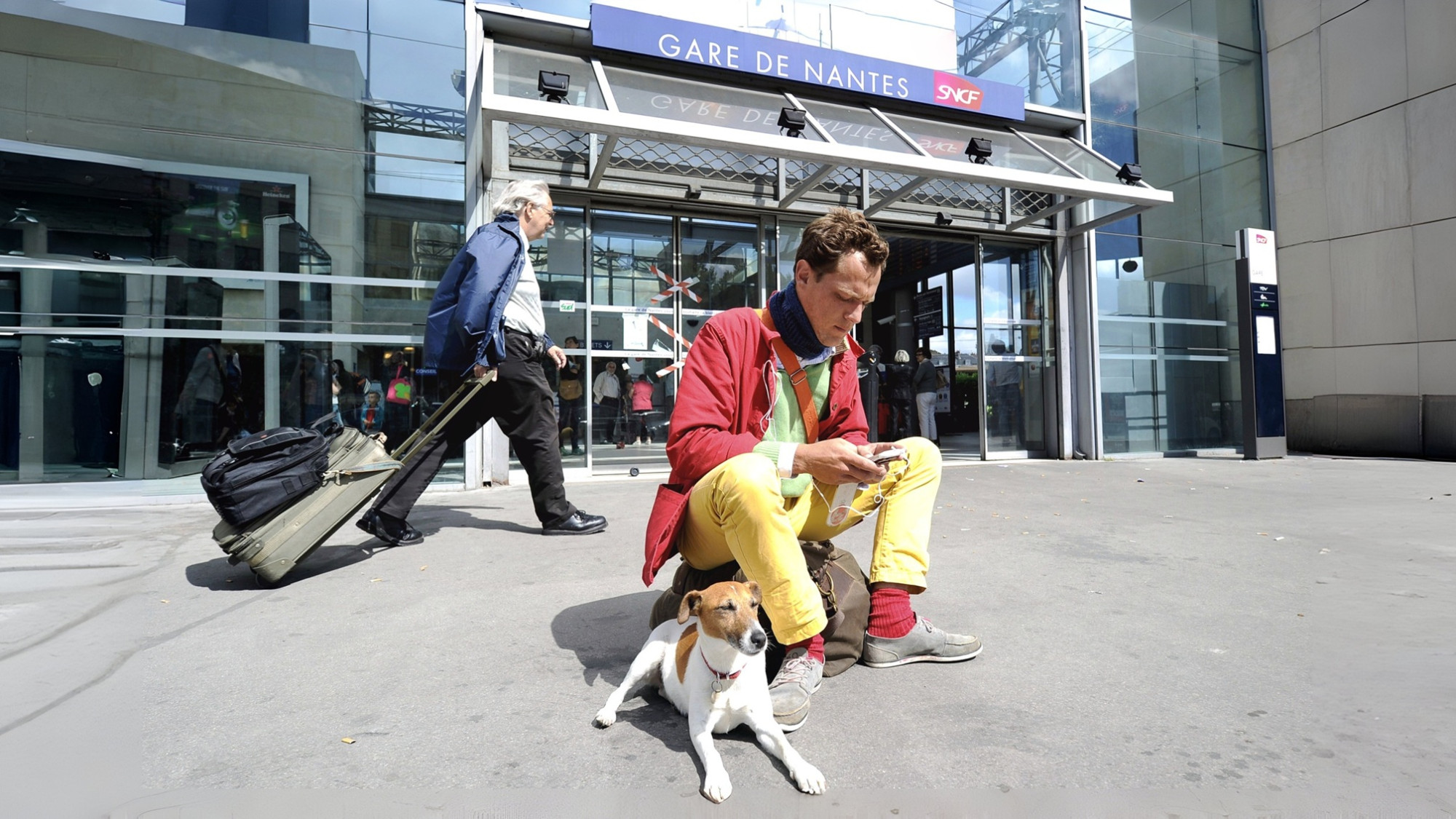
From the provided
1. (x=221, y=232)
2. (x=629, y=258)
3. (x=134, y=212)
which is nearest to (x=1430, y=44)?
(x=629, y=258)

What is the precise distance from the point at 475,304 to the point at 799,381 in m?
2.36

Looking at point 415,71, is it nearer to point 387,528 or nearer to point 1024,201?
point 387,528

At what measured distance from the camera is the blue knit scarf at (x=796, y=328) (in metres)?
2.23

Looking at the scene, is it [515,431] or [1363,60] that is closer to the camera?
[515,431]

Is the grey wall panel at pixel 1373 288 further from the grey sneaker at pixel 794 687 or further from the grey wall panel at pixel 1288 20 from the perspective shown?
the grey sneaker at pixel 794 687

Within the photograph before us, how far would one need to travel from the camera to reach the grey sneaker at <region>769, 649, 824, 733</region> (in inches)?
72.9

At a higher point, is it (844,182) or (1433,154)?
(1433,154)

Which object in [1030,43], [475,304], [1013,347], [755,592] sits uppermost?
[1030,43]

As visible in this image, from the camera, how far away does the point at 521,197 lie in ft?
14.2

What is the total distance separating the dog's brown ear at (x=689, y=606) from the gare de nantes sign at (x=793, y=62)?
6889 millimetres

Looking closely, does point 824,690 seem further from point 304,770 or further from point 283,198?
point 283,198

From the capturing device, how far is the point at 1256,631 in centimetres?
266

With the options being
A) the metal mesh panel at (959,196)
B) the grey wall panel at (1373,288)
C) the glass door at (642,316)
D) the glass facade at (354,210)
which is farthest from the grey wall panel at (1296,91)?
the glass door at (642,316)

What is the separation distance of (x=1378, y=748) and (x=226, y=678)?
10.7ft
